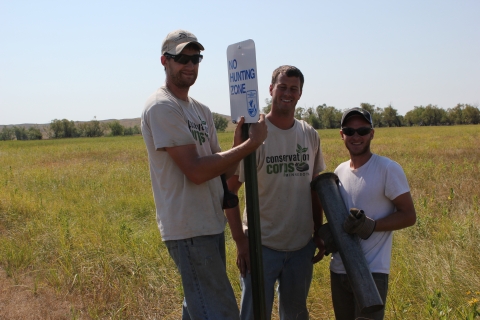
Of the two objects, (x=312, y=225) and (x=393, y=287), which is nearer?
(x=312, y=225)

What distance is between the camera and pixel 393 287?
3.70 meters

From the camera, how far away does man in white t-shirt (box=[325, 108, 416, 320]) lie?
251 centimetres

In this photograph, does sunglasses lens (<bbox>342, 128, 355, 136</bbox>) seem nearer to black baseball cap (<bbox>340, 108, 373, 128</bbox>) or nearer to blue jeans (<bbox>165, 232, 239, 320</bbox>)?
black baseball cap (<bbox>340, 108, 373, 128</bbox>)

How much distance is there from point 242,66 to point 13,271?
4122 millimetres

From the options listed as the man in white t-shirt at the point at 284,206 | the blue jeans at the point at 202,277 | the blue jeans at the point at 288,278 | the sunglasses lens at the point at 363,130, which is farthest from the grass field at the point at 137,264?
the blue jeans at the point at 202,277

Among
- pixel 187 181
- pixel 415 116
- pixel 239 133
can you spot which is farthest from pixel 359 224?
pixel 415 116

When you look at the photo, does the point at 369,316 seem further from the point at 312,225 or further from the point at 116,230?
the point at 116,230

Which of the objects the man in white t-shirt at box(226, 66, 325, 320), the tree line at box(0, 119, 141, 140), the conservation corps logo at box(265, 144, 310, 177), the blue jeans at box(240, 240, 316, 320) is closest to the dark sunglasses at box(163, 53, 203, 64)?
the man in white t-shirt at box(226, 66, 325, 320)

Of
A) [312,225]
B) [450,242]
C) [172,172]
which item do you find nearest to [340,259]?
[312,225]

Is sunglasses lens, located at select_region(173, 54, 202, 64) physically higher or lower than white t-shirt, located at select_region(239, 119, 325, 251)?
higher

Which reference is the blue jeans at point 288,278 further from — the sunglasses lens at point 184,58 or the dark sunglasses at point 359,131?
the sunglasses lens at point 184,58

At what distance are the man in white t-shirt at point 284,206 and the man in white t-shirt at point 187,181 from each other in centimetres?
57

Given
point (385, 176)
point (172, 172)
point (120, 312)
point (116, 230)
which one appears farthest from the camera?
point (116, 230)

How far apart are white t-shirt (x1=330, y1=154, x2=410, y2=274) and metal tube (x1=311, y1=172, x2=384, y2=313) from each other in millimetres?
106
